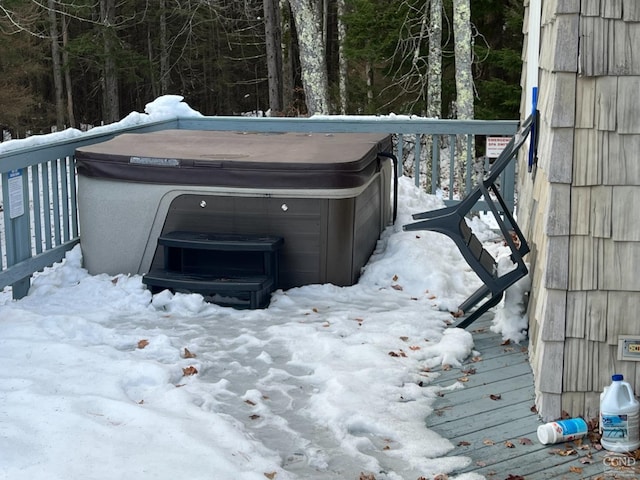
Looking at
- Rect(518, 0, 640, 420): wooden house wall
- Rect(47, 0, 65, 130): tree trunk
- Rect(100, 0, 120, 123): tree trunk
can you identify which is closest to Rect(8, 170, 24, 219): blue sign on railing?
Rect(518, 0, 640, 420): wooden house wall

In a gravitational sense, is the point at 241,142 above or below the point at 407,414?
above

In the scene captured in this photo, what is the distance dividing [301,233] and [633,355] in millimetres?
2064

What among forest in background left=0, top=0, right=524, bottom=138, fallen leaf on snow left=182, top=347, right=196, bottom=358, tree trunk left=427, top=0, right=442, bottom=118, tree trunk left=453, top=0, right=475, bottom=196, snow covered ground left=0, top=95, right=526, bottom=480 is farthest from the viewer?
forest in background left=0, top=0, right=524, bottom=138

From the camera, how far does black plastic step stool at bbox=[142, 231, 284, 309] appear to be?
4.24 meters

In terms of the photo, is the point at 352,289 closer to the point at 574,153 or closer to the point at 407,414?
the point at 407,414

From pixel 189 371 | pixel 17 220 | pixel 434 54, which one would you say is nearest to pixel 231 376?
pixel 189 371

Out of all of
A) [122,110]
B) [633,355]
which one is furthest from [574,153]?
[122,110]

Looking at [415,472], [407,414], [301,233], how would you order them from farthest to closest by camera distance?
[301,233] < [407,414] < [415,472]

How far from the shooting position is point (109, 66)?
21.2 meters

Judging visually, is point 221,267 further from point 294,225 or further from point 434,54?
point 434,54

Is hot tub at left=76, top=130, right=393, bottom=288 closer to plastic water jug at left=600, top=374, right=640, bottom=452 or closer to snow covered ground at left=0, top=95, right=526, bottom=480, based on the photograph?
snow covered ground at left=0, top=95, right=526, bottom=480

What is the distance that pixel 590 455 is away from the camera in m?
2.67

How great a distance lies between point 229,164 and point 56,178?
3.56ft

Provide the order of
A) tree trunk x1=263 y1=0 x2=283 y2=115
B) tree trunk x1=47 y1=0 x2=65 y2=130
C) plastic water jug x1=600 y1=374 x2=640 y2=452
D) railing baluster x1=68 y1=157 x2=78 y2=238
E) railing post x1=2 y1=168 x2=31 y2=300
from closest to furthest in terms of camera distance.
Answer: plastic water jug x1=600 y1=374 x2=640 y2=452 < railing post x1=2 y1=168 x2=31 y2=300 < railing baluster x1=68 y1=157 x2=78 y2=238 < tree trunk x1=263 y1=0 x2=283 y2=115 < tree trunk x1=47 y1=0 x2=65 y2=130
